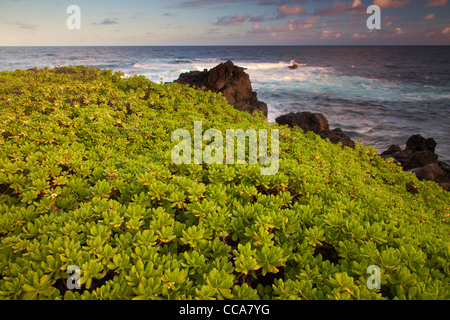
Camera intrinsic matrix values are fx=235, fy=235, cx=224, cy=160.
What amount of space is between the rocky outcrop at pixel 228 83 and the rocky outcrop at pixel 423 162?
30.6 feet

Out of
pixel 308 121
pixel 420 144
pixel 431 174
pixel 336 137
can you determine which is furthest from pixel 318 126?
pixel 431 174

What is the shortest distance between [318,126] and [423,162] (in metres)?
5.61

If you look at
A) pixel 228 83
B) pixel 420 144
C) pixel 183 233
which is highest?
pixel 228 83

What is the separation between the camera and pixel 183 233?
2.14 m

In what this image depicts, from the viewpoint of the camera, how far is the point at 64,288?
1.98m

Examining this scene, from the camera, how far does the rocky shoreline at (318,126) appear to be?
9.61 meters

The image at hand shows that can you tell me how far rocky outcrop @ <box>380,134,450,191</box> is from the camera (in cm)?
922

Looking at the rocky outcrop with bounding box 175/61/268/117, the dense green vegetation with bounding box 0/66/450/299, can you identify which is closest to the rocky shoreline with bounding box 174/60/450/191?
the rocky outcrop with bounding box 175/61/268/117

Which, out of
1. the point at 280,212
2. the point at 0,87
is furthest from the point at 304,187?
the point at 0,87

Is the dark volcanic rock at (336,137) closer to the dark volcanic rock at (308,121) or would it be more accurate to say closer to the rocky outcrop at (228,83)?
the dark volcanic rock at (308,121)

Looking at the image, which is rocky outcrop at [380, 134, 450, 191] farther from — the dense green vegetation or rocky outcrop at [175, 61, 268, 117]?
rocky outcrop at [175, 61, 268, 117]

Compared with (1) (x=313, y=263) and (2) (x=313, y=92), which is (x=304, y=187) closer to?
(1) (x=313, y=263)

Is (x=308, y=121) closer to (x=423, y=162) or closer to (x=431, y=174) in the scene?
(x=423, y=162)

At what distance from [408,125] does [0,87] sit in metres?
28.2
